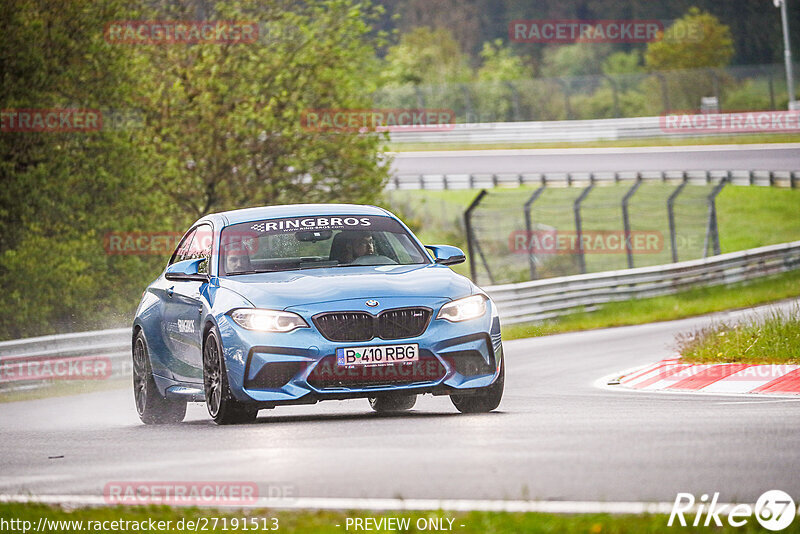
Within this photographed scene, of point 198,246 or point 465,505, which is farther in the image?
point 198,246

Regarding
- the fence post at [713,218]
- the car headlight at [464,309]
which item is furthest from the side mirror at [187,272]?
the fence post at [713,218]

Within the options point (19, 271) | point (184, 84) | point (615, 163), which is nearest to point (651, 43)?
point (615, 163)

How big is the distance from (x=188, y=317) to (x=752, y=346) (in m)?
6.42

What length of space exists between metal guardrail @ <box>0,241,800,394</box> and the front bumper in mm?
8866

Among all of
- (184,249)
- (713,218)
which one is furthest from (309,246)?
(713,218)

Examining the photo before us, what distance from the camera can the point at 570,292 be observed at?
26172 millimetres

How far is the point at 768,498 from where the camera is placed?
609cm

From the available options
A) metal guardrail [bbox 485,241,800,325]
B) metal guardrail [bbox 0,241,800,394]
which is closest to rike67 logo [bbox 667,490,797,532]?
metal guardrail [bbox 0,241,800,394]

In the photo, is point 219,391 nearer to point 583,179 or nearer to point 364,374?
point 364,374

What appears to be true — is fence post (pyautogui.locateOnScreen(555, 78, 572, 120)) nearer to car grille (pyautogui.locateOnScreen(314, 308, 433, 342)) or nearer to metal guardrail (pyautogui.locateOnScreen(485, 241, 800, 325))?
metal guardrail (pyautogui.locateOnScreen(485, 241, 800, 325))

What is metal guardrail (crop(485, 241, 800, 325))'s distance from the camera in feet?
80.9

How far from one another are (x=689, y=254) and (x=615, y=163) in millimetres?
14561

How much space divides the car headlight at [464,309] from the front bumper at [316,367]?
0.18 ft

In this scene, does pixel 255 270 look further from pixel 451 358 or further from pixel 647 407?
pixel 647 407
